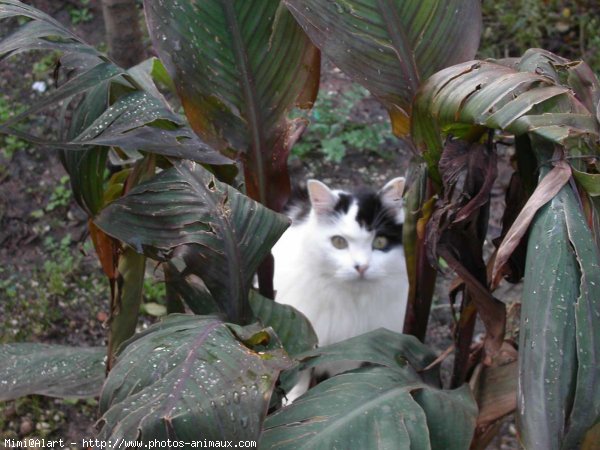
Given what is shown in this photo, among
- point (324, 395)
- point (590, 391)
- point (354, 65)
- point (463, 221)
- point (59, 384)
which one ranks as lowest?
point (59, 384)

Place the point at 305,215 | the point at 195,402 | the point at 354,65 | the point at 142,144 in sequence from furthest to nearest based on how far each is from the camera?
the point at 305,215 → the point at 354,65 → the point at 142,144 → the point at 195,402

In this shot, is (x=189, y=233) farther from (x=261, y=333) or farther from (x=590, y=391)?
(x=590, y=391)

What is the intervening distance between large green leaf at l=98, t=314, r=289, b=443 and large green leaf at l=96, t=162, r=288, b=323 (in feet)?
0.49

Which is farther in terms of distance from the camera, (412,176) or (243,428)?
(412,176)

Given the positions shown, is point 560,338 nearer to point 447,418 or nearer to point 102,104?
point 447,418

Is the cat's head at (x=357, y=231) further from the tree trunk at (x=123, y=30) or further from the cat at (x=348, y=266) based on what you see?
the tree trunk at (x=123, y=30)

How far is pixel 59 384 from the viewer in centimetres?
145

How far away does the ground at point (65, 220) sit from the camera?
84.3 inches

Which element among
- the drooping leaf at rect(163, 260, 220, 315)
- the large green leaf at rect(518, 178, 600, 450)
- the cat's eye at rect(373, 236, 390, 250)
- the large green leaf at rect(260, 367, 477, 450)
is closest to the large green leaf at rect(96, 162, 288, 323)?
the drooping leaf at rect(163, 260, 220, 315)

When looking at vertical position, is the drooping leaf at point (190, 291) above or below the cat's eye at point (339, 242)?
below

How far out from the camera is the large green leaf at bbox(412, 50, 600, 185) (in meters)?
1.04

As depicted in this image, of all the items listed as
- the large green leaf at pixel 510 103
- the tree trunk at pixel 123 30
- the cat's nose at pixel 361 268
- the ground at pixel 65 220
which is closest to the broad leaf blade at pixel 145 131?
the large green leaf at pixel 510 103

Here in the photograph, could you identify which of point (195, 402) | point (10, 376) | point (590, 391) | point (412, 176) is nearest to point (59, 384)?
point (10, 376)

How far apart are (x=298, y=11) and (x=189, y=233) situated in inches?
16.3
